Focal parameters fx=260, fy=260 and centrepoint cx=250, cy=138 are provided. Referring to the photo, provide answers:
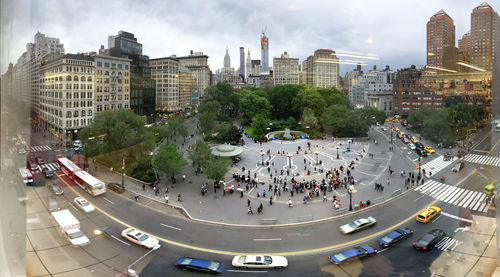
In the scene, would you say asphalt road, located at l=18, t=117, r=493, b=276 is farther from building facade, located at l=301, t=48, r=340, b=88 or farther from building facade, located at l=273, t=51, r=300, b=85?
building facade, located at l=273, t=51, r=300, b=85

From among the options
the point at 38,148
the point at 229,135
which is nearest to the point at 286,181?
the point at 229,135

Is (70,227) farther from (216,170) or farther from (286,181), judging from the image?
(286,181)

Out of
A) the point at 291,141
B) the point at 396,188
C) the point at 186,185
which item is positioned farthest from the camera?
the point at 291,141

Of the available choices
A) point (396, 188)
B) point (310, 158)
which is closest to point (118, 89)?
point (396, 188)

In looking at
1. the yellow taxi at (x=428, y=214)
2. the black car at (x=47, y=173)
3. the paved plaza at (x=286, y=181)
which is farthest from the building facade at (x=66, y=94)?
the yellow taxi at (x=428, y=214)

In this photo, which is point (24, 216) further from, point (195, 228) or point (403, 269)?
point (403, 269)

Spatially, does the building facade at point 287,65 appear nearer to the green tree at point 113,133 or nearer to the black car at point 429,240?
the green tree at point 113,133
